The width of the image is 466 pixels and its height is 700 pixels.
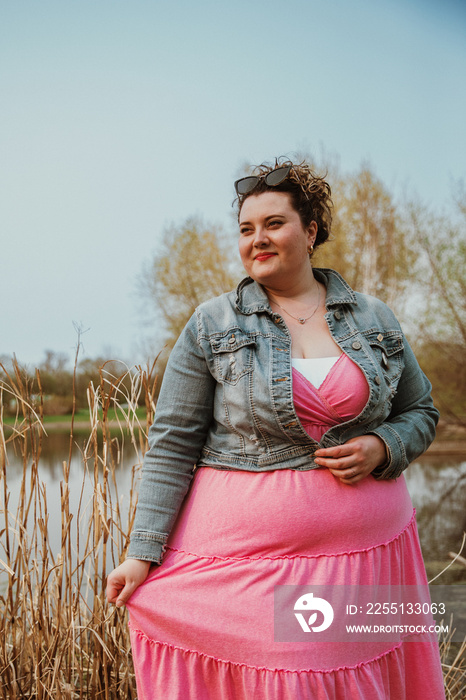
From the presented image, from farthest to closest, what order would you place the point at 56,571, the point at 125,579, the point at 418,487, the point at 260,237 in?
1. the point at 418,487
2. the point at 56,571
3. the point at 260,237
4. the point at 125,579

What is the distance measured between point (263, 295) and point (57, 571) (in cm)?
106

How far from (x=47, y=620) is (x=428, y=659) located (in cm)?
106

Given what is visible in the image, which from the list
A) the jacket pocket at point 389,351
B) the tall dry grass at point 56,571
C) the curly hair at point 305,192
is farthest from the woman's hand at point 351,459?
the tall dry grass at point 56,571

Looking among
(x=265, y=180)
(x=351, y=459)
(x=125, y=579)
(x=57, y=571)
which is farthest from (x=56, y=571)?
(x=265, y=180)

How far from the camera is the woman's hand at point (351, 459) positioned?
1104mm

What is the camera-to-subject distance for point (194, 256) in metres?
7.73

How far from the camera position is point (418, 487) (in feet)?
17.6

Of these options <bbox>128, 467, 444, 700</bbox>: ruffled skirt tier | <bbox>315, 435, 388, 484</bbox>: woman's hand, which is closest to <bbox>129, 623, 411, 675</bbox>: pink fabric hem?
<bbox>128, 467, 444, 700</bbox>: ruffled skirt tier

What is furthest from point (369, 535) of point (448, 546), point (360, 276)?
point (360, 276)

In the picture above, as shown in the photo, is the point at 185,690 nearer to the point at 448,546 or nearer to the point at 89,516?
the point at 89,516

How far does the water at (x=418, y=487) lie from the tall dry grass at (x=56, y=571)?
0.04 m

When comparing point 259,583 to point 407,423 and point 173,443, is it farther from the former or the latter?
point 407,423

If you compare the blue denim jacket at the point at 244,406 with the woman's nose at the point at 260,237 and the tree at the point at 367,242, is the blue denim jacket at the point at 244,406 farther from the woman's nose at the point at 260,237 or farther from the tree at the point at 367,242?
the tree at the point at 367,242

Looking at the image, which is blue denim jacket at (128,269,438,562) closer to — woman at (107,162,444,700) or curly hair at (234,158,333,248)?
woman at (107,162,444,700)
